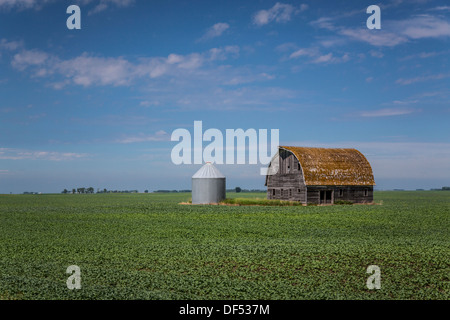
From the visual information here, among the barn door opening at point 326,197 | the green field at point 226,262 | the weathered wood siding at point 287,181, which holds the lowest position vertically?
the green field at point 226,262

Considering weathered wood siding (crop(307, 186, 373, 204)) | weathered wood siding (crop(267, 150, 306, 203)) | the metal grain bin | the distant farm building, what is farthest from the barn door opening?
the metal grain bin

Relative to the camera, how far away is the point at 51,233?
22297mm

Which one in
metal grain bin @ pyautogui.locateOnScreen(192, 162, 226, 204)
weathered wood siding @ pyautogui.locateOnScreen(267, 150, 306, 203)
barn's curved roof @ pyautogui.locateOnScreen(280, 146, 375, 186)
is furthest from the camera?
metal grain bin @ pyautogui.locateOnScreen(192, 162, 226, 204)

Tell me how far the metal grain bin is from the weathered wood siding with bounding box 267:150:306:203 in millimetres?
6809

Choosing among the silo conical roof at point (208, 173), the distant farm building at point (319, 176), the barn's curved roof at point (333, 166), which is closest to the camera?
the distant farm building at point (319, 176)

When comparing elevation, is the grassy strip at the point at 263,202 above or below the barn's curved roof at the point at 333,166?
below

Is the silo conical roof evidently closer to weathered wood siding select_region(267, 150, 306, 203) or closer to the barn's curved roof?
weathered wood siding select_region(267, 150, 306, 203)

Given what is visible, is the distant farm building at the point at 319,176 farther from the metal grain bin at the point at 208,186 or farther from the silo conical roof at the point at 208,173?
the silo conical roof at the point at 208,173

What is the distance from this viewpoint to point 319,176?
47.0m

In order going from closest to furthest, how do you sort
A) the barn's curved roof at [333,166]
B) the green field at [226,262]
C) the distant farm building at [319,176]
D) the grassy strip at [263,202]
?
the green field at [226,262], the grassy strip at [263,202], the distant farm building at [319,176], the barn's curved roof at [333,166]

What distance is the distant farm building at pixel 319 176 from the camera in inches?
1843

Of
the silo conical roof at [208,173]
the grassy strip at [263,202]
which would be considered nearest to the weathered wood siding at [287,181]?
the grassy strip at [263,202]

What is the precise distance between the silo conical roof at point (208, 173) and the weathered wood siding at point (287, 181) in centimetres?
712

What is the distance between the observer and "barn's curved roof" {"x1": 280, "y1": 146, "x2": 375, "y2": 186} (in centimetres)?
4709
